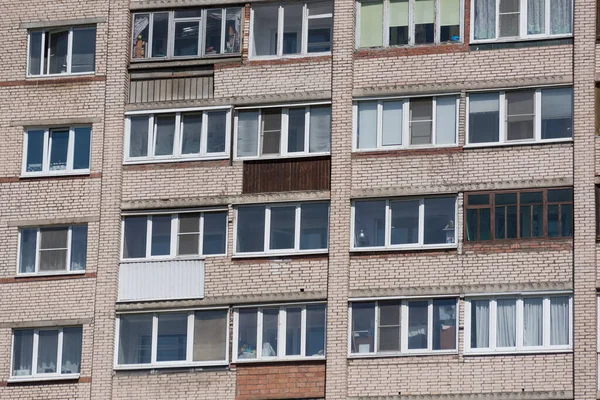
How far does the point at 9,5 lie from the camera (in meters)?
48.1

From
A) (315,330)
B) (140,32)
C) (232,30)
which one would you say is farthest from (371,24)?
(315,330)

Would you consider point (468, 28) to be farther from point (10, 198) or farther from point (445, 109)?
point (10, 198)

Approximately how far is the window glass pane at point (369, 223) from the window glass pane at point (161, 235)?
16.8 ft

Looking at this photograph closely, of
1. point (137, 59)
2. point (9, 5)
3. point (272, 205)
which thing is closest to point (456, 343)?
point (272, 205)

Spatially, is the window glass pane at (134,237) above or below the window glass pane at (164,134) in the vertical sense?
below

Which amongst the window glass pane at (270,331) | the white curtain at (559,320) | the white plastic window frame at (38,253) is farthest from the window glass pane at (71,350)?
the white curtain at (559,320)

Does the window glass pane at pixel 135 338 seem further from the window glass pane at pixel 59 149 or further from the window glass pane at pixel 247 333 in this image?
the window glass pane at pixel 59 149

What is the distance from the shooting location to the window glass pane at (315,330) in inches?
1730

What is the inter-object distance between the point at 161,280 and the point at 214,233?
1.88 metres

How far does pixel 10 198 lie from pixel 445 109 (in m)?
12.1

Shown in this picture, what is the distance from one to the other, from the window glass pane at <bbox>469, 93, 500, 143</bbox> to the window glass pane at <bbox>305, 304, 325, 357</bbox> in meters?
5.96

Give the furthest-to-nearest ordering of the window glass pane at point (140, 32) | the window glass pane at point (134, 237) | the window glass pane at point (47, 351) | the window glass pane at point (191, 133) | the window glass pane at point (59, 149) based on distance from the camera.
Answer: the window glass pane at point (140, 32), the window glass pane at point (59, 149), the window glass pane at point (191, 133), the window glass pane at point (134, 237), the window glass pane at point (47, 351)

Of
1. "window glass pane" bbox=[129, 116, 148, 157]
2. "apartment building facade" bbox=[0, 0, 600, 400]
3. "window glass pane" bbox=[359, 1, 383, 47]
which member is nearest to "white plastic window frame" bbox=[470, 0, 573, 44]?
"apartment building facade" bbox=[0, 0, 600, 400]

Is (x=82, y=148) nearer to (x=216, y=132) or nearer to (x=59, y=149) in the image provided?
(x=59, y=149)
